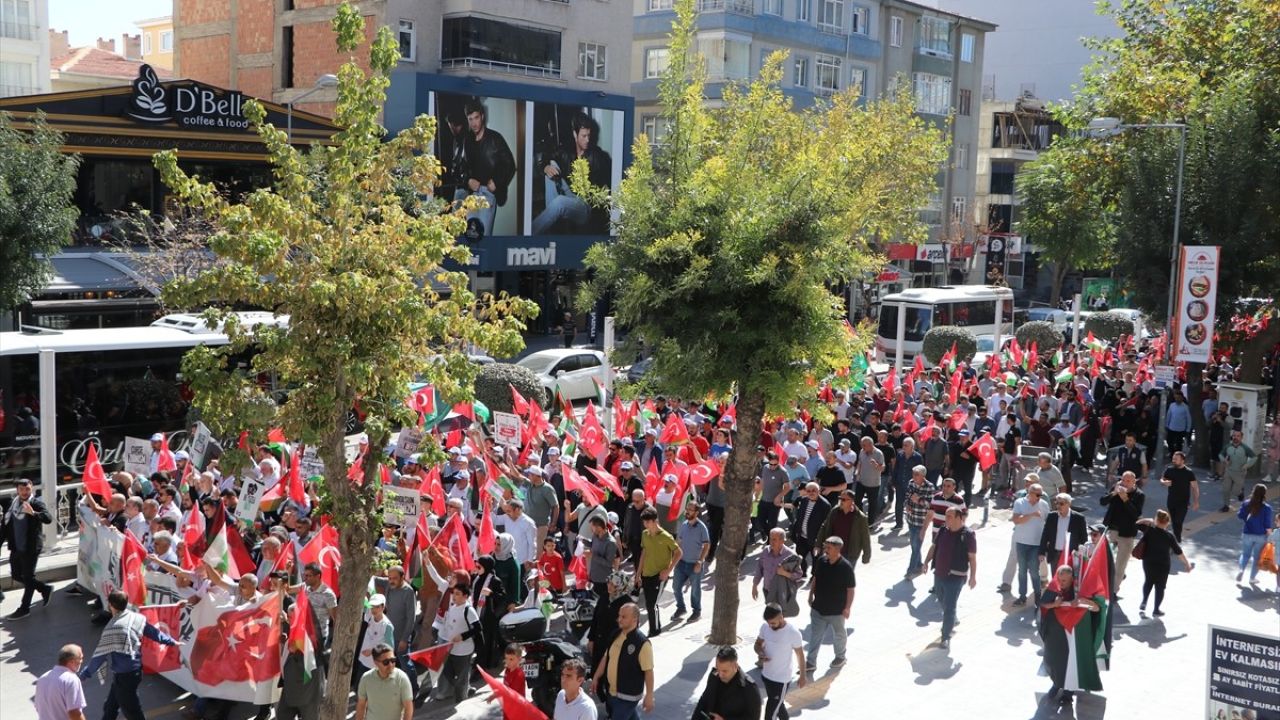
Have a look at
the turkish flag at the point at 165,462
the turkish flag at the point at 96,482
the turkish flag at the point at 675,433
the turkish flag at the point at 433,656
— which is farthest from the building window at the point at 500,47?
the turkish flag at the point at 433,656

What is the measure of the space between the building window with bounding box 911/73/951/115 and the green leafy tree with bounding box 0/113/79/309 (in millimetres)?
44849

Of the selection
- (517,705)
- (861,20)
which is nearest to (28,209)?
(517,705)

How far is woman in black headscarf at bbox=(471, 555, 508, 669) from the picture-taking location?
11.9 meters

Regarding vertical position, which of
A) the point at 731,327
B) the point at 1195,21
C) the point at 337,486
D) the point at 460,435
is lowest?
the point at 460,435

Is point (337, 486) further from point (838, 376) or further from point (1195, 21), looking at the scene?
point (1195, 21)

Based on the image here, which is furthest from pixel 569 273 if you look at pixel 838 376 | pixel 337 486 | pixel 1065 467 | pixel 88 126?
pixel 337 486

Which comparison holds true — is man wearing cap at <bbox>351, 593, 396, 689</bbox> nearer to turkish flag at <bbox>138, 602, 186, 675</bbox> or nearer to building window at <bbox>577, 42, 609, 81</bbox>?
turkish flag at <bbox>138, 602, 186, 675</bbox>

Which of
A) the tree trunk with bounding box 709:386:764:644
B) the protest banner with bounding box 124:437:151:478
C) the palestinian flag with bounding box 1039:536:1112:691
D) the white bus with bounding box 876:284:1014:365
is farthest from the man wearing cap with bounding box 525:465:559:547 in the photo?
the white bus with bounding box 876:284:1014:365

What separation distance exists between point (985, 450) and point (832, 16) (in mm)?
42760

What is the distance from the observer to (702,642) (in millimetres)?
13023

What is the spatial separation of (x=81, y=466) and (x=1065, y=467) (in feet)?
49.4

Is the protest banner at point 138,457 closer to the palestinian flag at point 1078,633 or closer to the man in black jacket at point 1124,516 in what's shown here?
the palestinian flag at point 1078,633

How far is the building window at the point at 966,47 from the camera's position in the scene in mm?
65500

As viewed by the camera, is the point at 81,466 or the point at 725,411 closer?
the point at 81,466
